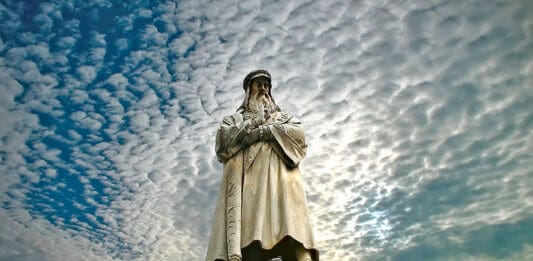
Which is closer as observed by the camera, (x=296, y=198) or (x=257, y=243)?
(x=257, y=243)

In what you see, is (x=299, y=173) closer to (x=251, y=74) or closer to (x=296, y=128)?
(x=296, y=128)

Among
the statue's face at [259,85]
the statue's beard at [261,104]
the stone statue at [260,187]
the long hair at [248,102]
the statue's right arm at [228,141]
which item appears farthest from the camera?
the statue's face at [259,85]

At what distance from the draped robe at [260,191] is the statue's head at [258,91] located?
0.26m

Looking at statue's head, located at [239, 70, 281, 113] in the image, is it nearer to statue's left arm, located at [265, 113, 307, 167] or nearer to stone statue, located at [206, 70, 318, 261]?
stone statue, located at [206, 70, 318, 261]

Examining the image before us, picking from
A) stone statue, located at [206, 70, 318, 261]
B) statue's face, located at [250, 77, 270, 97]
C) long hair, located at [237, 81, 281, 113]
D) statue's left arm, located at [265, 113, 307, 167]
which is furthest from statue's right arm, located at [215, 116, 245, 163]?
statue's face, located at [250, 77, 270, 97]

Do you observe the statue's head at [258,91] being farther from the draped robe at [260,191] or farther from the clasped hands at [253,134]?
the clasped hands at [253,134]

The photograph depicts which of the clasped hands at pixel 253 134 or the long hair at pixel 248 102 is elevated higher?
the long hair at pixel 248 102

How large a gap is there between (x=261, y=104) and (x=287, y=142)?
105 centimetres

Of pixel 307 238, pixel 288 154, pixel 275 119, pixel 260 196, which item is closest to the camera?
pixel 307 238

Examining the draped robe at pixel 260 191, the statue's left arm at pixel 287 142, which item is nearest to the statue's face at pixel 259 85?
the draped robe at pixel 260 191

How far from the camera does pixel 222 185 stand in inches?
305

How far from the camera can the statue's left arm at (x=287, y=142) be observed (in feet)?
25.5

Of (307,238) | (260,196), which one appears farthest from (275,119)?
(307,238)

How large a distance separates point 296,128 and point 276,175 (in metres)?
0.97
